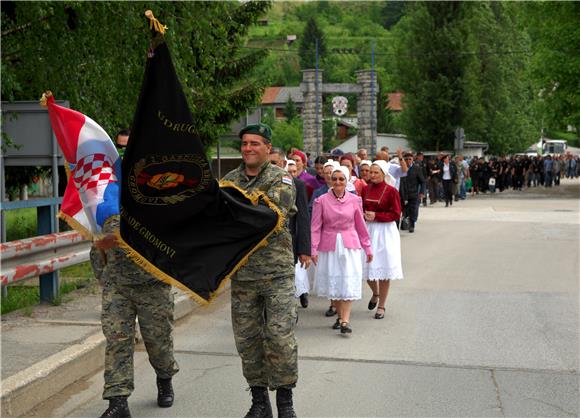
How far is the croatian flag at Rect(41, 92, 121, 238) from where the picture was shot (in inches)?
221

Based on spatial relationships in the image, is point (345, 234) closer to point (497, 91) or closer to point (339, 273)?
A: point (339, 273)

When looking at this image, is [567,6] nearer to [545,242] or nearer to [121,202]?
[545,242]

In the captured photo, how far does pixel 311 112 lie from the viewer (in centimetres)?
5731

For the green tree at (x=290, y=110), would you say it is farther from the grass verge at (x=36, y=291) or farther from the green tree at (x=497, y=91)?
the grass verge at (x=36, y=291)

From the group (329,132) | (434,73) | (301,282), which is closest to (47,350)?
(301,282)

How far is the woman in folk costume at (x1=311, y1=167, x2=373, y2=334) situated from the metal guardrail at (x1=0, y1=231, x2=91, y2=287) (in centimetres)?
256

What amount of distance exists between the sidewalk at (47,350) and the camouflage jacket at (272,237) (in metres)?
1.69

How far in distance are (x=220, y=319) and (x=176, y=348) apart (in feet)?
5.30

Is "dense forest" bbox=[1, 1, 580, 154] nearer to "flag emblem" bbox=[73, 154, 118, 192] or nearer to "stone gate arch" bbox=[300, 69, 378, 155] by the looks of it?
"stone gate arch" bbox=[300, 69, 378, 155]

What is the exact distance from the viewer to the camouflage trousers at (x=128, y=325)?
5.69 m

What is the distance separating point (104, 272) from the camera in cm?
586

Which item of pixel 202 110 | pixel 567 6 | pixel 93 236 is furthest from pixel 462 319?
pixel 567 6

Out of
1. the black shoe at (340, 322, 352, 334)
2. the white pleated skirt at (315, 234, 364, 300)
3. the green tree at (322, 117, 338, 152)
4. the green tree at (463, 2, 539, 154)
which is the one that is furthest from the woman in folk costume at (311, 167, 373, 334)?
the green tree at (322, 117, 338, 152)

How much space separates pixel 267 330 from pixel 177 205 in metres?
1.11
